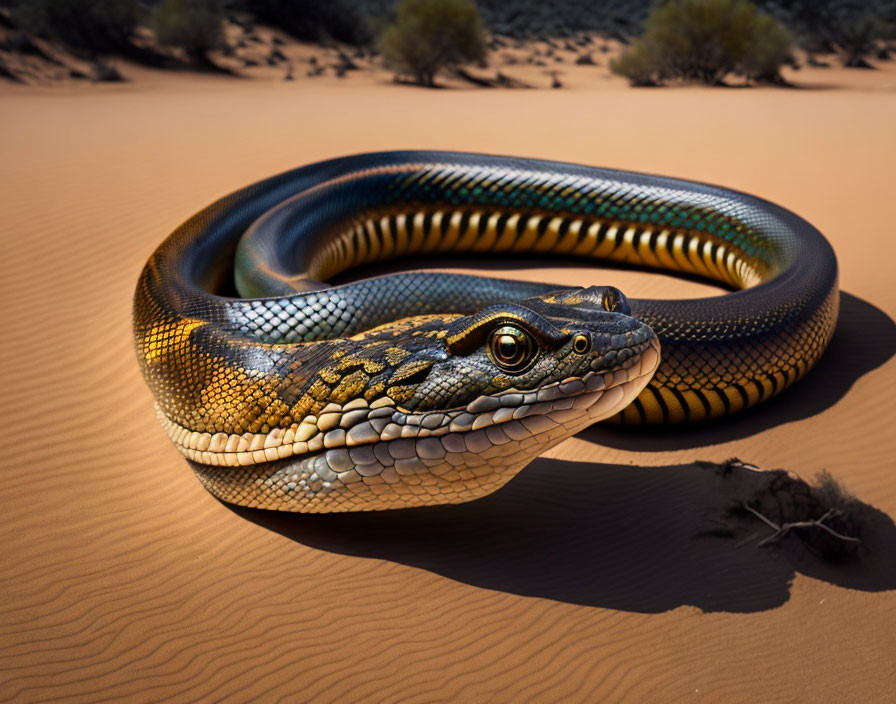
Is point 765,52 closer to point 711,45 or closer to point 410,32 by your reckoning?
point 711,45

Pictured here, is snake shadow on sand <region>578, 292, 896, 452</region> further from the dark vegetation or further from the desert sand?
the dark vegetation

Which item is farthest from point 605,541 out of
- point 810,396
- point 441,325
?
point 810,396

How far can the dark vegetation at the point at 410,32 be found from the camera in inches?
901

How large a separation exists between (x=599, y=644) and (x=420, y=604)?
2.89 feet

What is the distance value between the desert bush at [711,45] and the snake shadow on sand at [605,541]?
21.1 m

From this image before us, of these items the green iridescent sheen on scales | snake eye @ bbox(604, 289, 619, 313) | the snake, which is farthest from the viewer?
the green iridescent sheen on scales

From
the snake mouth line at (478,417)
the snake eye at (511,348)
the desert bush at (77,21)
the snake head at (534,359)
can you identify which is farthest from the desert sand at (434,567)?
the desert bush at (77,21)

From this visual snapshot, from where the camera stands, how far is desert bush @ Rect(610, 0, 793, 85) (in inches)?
891

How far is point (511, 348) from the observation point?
3332mm

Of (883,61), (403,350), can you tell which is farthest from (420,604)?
(883,61)

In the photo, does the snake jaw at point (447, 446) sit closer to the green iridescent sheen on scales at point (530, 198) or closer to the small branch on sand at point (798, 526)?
the small branch on sand at point (798, 526)

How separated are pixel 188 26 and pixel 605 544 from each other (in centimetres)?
2641

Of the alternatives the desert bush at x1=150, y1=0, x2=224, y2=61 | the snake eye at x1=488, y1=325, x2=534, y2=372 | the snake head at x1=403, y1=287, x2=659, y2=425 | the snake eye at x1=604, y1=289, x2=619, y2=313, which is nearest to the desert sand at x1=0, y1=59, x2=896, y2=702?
the snake head at x1=403, y1=287, x2=659, y2=425

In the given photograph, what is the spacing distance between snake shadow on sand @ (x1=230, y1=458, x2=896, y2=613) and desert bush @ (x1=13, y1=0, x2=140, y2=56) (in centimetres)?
2497
